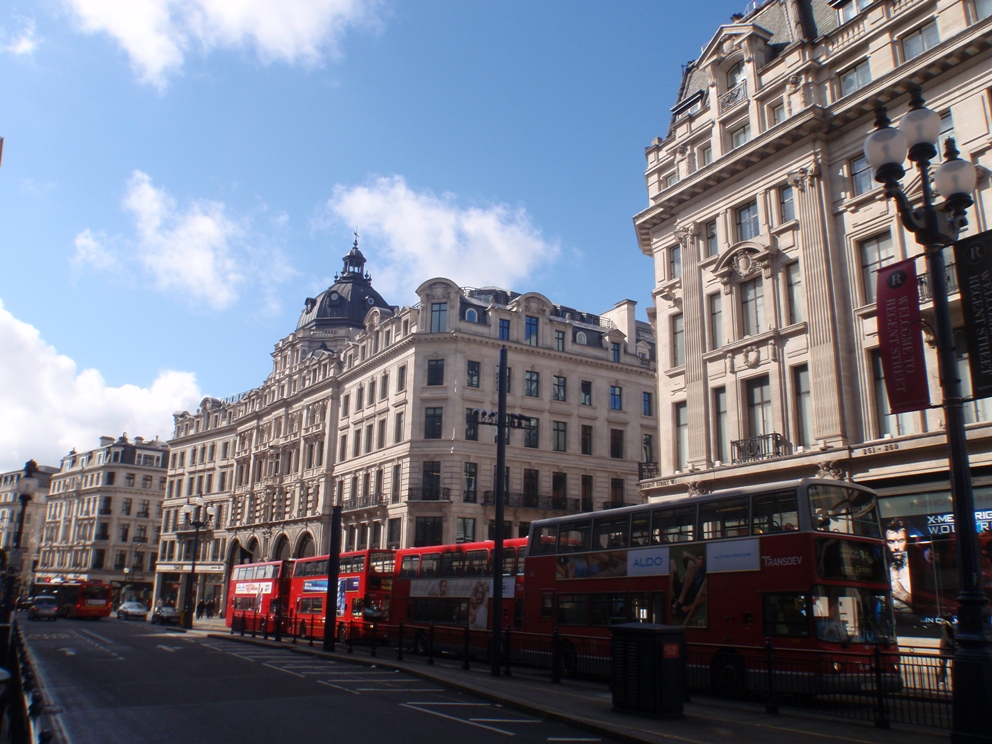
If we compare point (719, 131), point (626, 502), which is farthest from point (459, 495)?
point (719, 131)

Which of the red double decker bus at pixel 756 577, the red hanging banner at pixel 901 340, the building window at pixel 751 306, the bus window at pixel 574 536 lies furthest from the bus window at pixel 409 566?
the red hanging banner at pixel 901 340

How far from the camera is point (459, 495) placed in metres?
45.5

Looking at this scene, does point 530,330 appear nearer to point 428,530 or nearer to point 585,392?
point 585,392

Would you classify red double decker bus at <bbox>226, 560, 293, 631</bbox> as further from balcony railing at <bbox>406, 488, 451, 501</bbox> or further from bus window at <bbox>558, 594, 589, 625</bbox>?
bus window at <bbox>558, 594, 589, 625</bbox>

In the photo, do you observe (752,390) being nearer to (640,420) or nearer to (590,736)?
(590,736)

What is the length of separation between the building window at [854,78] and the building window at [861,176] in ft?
7.14

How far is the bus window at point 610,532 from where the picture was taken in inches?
762

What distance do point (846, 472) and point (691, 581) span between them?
8292 millimetres

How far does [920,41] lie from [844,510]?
52.3ft

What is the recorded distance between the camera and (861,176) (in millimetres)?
24625

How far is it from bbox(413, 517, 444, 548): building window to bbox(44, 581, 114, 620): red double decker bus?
1224 inches

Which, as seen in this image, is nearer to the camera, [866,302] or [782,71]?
[866,302]

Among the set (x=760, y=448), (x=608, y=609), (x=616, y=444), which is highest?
(x=616, y=444)

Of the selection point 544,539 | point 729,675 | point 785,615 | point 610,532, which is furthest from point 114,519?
A: point 785,615
